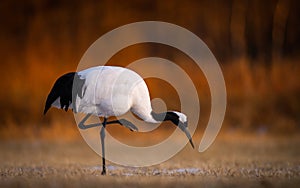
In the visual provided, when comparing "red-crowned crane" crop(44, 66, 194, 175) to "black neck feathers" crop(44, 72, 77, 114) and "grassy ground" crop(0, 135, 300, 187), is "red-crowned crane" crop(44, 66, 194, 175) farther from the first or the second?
"grassy ground" crop(0, 135, 300, 187)

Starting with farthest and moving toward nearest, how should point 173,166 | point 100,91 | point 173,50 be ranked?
point 173,50 < point 173,166 < point 100,91

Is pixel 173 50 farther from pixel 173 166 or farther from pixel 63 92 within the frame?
pixel 63 92

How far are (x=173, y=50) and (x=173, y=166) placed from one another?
703 centimetres

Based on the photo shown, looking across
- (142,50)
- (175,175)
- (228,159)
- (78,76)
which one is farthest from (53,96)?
(142,50)

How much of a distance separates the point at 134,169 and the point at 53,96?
1.51m

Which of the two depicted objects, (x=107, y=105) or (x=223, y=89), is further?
(x=223, y=89)

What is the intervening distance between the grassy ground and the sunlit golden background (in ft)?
4.38

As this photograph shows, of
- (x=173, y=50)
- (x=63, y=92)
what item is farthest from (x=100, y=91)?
(x=173, y=50)

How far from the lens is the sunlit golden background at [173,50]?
16.6 metres

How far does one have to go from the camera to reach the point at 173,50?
17.7m

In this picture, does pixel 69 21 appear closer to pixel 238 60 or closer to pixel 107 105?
pixel 238 60

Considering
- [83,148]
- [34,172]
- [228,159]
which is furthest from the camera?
[83,148]

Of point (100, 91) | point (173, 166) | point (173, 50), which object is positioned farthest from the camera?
point (173, 50)

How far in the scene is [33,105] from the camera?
1652cm
